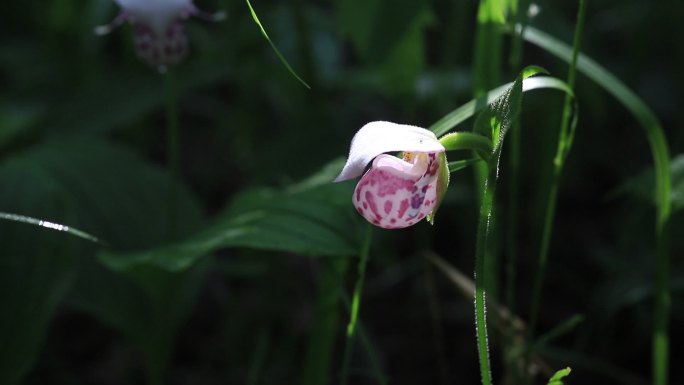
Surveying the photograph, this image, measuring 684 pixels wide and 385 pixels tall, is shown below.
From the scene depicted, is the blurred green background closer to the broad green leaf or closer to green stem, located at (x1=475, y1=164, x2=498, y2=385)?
the broad green leaf

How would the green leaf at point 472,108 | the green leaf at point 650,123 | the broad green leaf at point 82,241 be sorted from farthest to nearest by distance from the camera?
the broad green leaf at point 82,241 → the green leaf at point 650,123 → the green leaf at point 472,108

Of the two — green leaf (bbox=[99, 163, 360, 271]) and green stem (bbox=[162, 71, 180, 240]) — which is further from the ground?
green stem (bbox=[162, 71, 180, 240])

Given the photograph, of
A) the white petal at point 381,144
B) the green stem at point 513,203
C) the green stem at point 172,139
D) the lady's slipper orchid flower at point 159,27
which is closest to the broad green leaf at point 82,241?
the green stem at point 172,139

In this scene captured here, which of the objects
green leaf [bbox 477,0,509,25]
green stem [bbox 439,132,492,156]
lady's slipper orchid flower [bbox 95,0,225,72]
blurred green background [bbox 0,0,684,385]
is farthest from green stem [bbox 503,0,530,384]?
lady's slipper orchid flower [bbox 95,0,225,72]

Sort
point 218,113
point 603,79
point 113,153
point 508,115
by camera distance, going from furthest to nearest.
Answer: point 218,113
point 113,153
point 603,79
point 508,115

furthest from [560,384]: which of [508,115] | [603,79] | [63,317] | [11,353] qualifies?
[63,317]

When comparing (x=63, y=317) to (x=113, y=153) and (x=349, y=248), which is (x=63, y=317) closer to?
(x=113, y=153)

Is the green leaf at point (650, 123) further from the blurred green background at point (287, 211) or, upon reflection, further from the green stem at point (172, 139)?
the green stem at point (172, 139)
